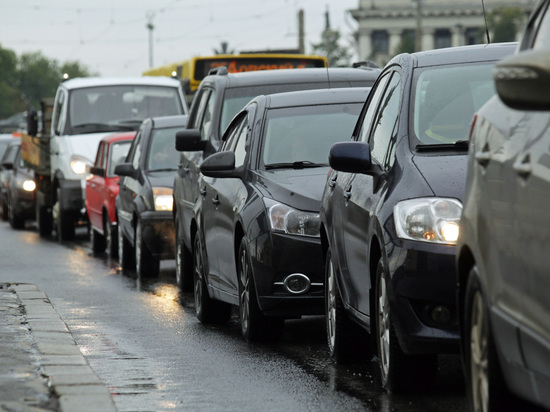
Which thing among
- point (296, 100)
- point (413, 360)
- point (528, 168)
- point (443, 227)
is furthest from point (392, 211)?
point (296, 100)

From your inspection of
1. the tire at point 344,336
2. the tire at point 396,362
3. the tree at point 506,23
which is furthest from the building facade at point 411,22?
the tire at point 396,362

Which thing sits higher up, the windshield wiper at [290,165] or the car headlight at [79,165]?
the windshield wiper at [290,165]

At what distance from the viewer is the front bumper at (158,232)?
52.0 ft

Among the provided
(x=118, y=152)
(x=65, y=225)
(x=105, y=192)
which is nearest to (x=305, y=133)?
(x=105, y=192)

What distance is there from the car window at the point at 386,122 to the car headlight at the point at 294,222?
1319mm

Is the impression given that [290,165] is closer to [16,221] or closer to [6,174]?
[16,221]

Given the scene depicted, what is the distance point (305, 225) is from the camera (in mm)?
9164

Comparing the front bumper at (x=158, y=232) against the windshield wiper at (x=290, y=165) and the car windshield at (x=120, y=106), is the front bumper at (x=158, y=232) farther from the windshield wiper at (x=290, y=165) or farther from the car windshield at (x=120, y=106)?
the car windshield at (x=120, y=106)

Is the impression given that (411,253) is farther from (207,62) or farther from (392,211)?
(207,62)

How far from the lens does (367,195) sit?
7352 mm

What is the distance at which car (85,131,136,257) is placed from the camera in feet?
63.7

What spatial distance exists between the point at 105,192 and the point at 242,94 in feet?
21.6

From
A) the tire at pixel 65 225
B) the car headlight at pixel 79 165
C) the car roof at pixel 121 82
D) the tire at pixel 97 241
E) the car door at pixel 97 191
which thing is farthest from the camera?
the tire at pixel 65 225

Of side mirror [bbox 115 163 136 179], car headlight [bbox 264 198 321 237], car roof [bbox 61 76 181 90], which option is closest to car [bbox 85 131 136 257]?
side mirror [bbox 115 163 136 179]
